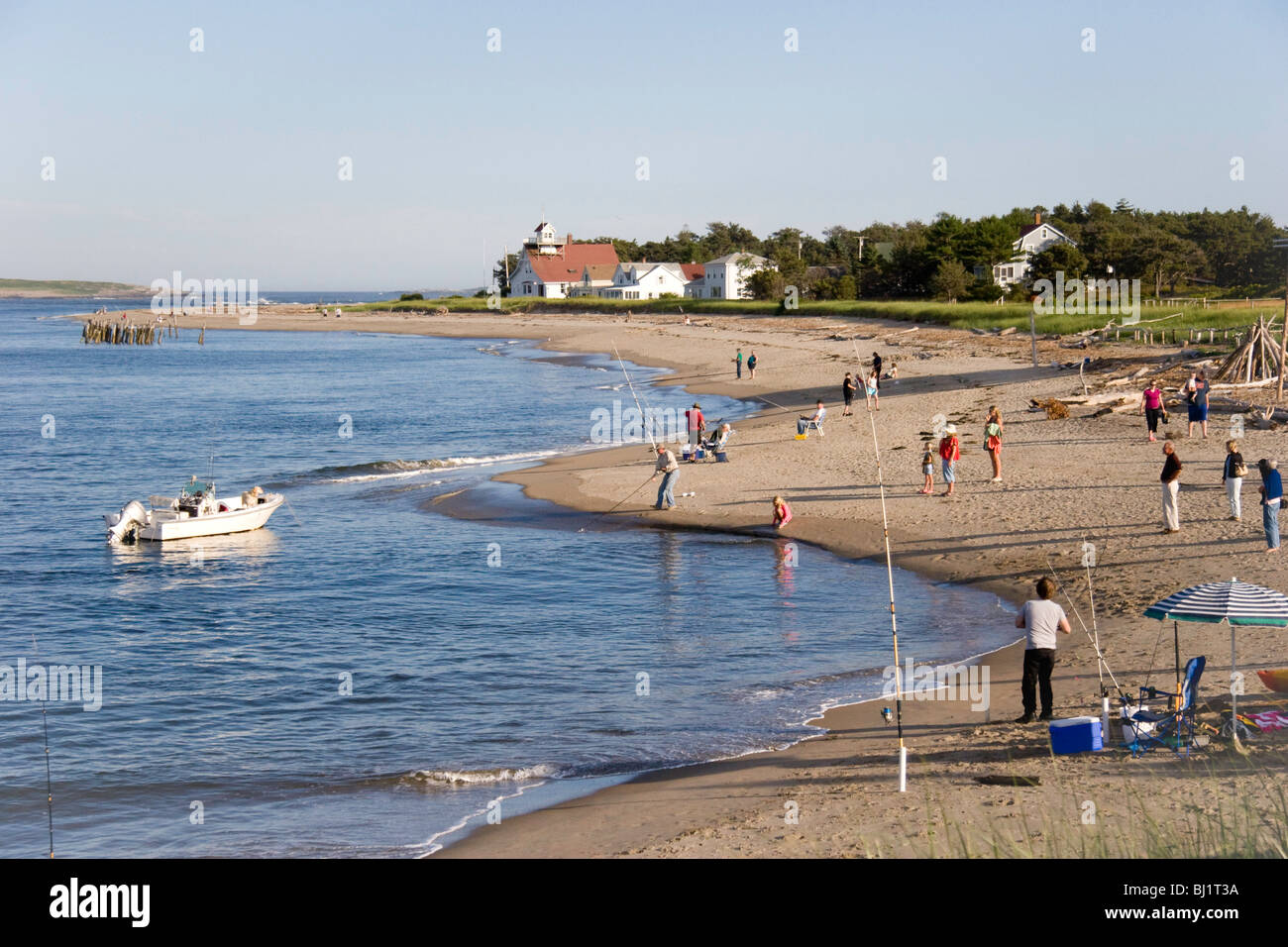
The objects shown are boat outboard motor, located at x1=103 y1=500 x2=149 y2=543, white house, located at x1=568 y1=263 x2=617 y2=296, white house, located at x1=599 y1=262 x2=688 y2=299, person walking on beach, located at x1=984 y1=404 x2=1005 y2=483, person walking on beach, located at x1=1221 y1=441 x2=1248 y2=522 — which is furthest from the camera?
white house, located at x1=568 y1=263 x2=617 y2=296

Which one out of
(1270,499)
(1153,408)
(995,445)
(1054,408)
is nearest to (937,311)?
(1054,408)

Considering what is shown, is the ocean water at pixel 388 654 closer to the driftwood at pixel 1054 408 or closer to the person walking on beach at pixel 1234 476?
the person walking on beach at pixel 1234 476

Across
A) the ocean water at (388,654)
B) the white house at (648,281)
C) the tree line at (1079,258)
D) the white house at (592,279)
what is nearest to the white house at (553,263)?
the white house at (592,279)

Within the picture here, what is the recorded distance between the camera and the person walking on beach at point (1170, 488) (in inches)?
681

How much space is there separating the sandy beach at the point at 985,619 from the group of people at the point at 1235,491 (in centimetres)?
31

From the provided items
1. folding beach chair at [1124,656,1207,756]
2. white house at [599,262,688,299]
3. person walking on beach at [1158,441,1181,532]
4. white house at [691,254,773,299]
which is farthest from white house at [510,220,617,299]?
folding beach chair at [1124,656,1207,756]

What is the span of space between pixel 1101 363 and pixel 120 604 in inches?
1267

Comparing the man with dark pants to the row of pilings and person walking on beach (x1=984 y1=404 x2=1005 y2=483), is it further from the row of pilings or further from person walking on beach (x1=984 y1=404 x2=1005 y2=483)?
the row of pilings

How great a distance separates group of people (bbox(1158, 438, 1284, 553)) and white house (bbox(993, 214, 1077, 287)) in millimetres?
65382

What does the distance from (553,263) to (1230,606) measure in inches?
5164

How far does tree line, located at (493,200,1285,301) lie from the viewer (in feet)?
241
